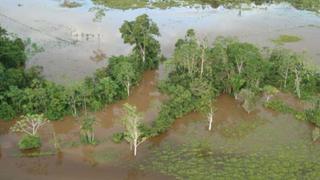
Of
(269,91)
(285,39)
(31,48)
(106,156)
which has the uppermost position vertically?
(285,39)

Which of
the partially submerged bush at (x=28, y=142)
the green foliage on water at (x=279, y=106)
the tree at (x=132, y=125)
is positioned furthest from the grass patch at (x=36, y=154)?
the green foliage on water at (x=279, y=106)

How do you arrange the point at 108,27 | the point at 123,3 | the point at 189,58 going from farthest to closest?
1. the point at 123,3
2. the point at 108,27
3. the point at 189,58

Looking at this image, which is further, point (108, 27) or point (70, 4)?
point (70, 4)

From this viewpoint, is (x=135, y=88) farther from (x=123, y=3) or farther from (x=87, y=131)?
(x=123, y=3)

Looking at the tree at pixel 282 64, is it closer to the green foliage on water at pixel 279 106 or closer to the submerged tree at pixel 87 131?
the green foliage on water at pixel 279 106

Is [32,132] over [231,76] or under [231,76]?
under

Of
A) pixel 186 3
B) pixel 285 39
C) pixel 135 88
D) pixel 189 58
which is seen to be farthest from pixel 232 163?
pixel 186 3

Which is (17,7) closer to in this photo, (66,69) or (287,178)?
(66,69)
